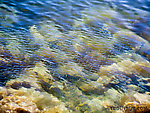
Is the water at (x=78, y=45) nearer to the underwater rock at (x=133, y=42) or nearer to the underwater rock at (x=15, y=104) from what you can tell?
the underwater rock at (x=133, y=42)

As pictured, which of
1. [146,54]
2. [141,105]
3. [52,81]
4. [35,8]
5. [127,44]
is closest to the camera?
[141,105]

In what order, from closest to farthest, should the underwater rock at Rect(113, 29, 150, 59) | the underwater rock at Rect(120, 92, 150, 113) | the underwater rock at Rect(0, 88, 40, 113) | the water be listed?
the underwater rock at Rect(0, 88, 40, 113), the underwater rock at Rect(120, 92, 150, 113), the water, the underwater rock at Rect(113, 29, 150, 59)

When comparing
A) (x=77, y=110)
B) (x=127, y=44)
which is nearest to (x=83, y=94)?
(x=77, y=110)

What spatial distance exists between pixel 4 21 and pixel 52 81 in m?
3.61

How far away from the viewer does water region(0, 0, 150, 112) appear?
13.1 feet

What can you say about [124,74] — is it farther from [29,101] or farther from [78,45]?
[29,101]

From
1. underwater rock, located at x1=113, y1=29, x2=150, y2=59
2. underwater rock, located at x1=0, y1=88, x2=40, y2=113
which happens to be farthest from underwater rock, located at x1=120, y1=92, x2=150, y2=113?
underwater rock, located at x1=0, y1=88, x2=40, y2=113

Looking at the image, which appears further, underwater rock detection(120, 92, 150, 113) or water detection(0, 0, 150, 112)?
water detection(0, 0, 150, 112)

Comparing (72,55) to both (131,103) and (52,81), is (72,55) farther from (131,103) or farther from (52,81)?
(131,103)

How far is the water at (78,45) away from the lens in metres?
4.01

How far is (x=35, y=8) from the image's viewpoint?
703 centimetres

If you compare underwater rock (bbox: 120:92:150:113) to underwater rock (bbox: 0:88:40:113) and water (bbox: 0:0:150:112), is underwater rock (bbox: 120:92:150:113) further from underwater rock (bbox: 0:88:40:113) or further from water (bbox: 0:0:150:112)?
underwater rock (bbox: 0:88:40:113)

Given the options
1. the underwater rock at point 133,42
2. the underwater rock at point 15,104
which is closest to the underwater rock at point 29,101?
the underwater rock at point 15,104

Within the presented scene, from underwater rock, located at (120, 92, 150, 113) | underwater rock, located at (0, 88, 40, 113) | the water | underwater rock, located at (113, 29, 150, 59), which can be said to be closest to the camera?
underwater rock, located at (0, 88, 40, 113)
